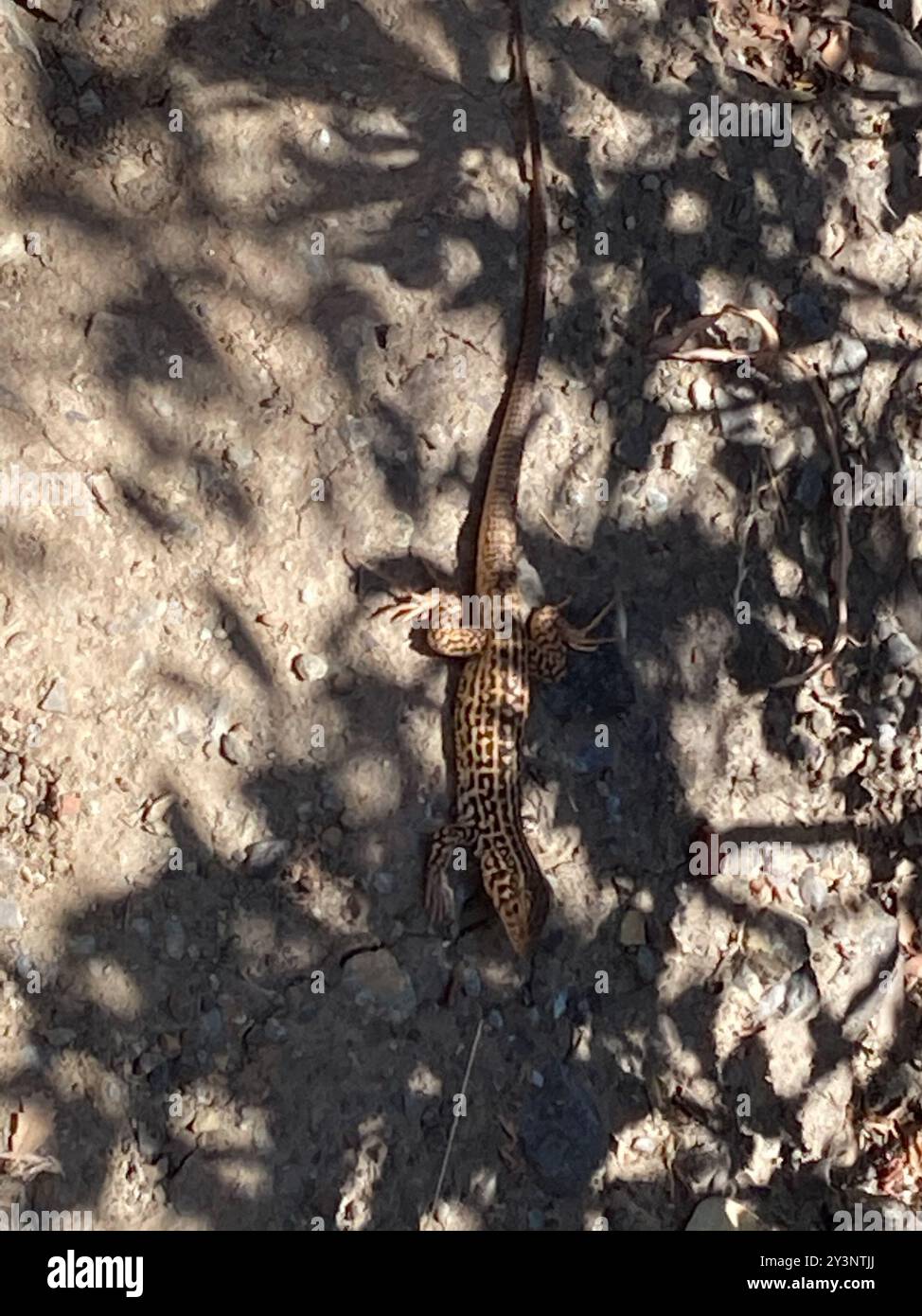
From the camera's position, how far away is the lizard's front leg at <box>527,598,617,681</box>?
5.26 m

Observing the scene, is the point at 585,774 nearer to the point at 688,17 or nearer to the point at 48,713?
the point at 48,713

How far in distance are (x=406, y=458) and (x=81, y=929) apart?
7.36ft

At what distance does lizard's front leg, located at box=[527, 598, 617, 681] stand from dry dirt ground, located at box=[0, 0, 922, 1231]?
0.43ft

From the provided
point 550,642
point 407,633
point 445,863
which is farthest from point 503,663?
point 445,863

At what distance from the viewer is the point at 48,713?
14.6 ft

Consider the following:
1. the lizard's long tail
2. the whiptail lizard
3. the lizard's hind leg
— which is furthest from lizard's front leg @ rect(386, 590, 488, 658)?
the lizard's hind leg

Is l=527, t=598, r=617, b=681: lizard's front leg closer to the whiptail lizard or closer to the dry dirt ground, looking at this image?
the whiptail lizard

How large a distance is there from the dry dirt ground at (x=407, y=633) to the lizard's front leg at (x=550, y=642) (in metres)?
0.13

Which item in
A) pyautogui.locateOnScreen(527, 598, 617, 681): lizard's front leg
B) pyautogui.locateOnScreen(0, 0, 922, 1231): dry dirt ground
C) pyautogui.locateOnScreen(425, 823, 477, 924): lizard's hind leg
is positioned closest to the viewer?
pyautogui.locateOnScreen(0, 0, 922, 1231): dry dirt ground

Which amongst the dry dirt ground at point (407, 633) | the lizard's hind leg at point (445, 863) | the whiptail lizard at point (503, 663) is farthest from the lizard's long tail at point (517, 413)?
the lizard's hind leg at point (445, 863)

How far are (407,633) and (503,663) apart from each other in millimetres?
405

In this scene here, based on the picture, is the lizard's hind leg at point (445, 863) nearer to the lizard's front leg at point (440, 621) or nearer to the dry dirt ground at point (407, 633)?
the dry dirt ground at point (407, 633)

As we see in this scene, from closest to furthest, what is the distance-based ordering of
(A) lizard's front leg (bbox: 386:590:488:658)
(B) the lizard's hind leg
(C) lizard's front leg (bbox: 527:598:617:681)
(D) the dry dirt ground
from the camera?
(D) the dry dirt ground → (B) the lizard's hind leg → (A) lizard's front leg (bbox: 386:590:488:658) → (C) lizard's front leg (bbox: 527:598:617:681)

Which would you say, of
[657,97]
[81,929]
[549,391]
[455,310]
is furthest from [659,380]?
[81,929]
